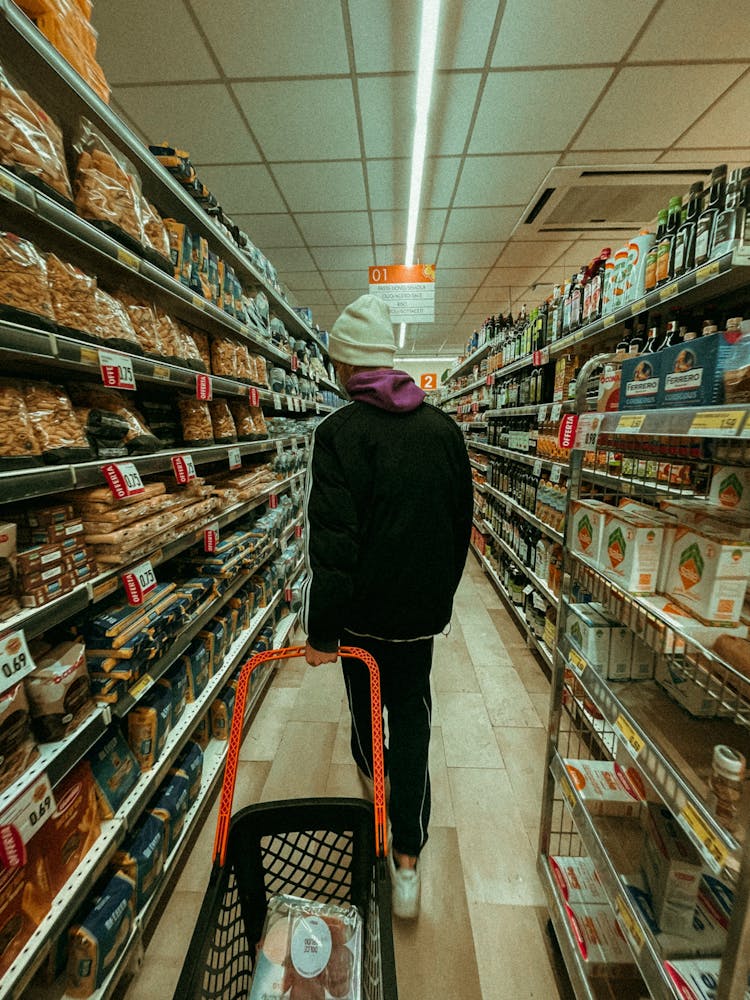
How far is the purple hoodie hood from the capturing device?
1.29 metres

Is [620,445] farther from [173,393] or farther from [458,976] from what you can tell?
[173,393]

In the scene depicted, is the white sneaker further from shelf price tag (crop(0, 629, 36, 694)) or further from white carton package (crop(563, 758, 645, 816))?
shelf price tag (crop(0, 629, 36, 694))

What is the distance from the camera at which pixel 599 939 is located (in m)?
1.16

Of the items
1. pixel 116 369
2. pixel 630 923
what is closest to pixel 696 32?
pixel 116 369

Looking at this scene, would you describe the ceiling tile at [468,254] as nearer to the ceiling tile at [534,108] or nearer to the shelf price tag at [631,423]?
the ceiling tile at [534,108]

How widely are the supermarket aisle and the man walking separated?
0.16 meters

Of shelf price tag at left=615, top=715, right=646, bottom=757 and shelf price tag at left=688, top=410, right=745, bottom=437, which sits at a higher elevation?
shelf price tag at left=688, top=410, right=745, bottom=437

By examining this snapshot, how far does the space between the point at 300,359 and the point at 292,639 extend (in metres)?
2.56

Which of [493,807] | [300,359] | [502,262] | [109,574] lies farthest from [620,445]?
[502,262]

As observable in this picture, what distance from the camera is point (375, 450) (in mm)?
1284

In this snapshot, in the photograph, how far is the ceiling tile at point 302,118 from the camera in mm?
2818

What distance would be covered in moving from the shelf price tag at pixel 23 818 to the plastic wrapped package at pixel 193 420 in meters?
1.30

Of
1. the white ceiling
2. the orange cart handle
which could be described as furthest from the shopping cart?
the white ceiling

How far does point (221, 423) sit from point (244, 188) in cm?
310
